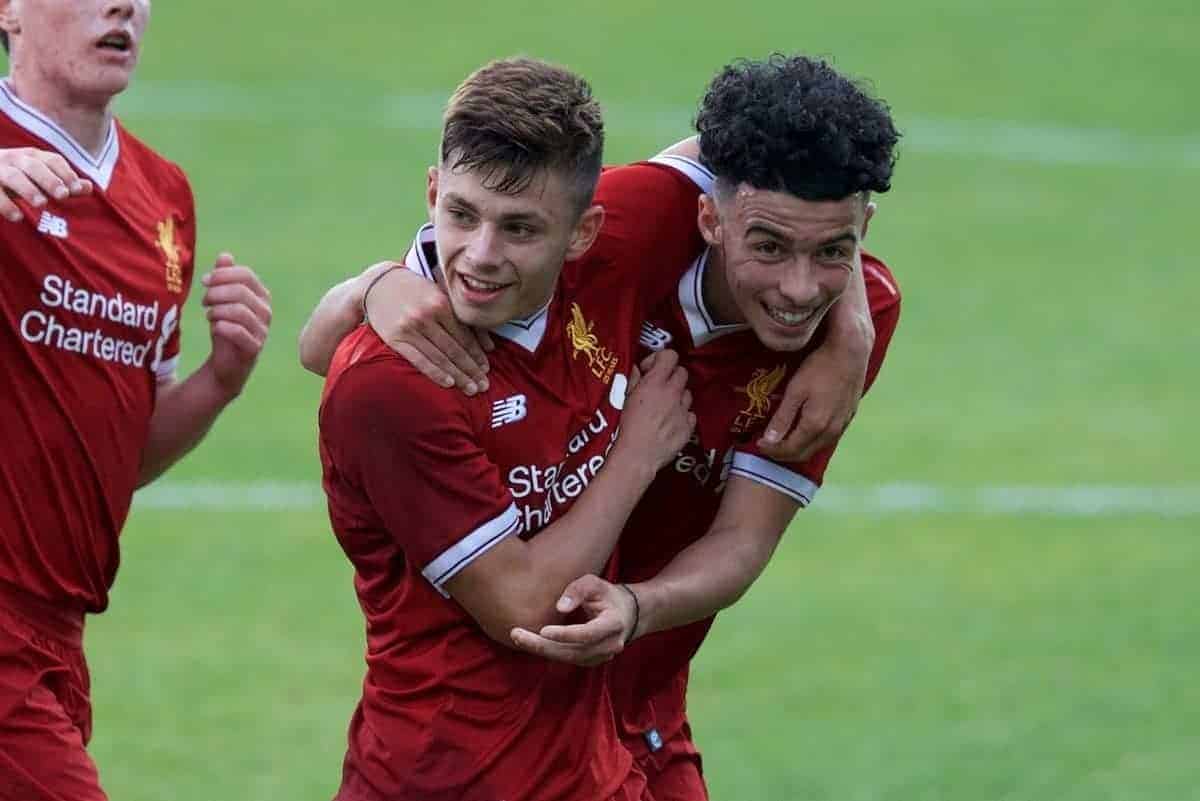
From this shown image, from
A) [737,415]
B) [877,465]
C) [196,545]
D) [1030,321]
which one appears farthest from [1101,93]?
[737,415]

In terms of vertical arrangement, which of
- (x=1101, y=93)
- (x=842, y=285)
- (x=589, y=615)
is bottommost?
(x=589, y=615)

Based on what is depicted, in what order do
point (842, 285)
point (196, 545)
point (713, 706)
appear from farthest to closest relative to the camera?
1. point (196, 545)
2. point (713, 706)
3. point (842, 285)

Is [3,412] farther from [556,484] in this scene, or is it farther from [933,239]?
[933,239]

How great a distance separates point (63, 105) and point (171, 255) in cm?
43

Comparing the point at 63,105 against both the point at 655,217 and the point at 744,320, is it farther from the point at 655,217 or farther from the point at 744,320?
the point at 744,320

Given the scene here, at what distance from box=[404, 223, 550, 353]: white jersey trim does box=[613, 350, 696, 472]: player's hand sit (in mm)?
298

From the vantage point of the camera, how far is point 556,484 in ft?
14.7

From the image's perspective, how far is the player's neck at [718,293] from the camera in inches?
187

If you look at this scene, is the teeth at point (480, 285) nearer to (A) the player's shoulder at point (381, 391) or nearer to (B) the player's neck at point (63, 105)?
(A) the player's shoulder at point (381, 391)

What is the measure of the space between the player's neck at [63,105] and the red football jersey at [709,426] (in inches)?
55.0

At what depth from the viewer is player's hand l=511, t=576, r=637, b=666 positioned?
425 cm

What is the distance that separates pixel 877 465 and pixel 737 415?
6708 millimetres

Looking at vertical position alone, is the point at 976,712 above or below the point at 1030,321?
below

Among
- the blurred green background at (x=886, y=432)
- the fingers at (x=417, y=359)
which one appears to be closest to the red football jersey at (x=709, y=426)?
the fingers at (x=417, y=359)
